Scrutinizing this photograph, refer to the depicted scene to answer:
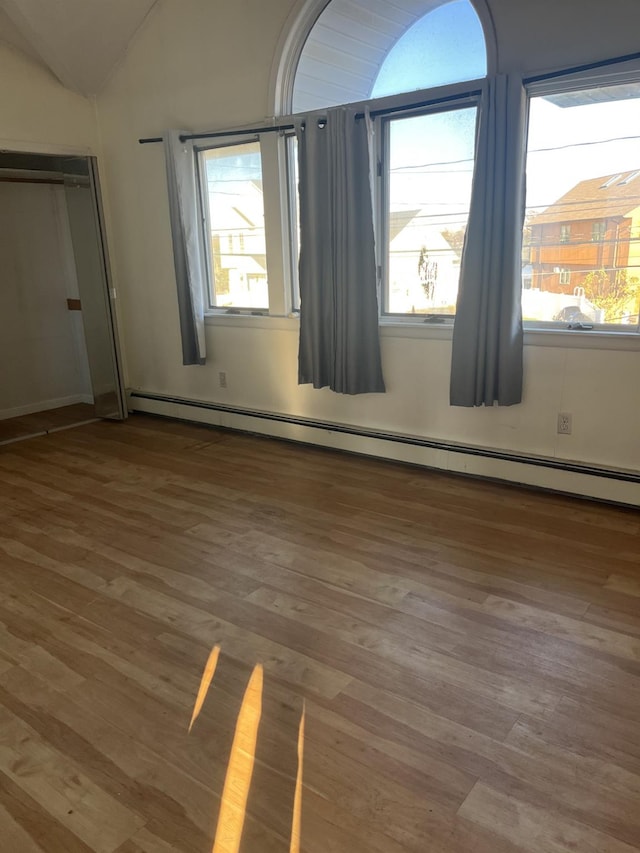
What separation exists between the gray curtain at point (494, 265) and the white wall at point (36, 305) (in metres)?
3.85

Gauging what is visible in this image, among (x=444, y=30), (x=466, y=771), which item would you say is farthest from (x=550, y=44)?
(x=466, y=771)

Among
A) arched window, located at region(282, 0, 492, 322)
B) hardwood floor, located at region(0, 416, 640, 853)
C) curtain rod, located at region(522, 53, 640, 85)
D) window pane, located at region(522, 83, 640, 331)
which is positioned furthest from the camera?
arched window, located at region(282, 0, 492, 322)

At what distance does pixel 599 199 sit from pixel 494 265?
0.56m

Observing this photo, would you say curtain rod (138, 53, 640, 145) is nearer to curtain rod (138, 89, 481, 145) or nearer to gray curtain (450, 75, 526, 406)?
curtain rod (138, 89, 481, 145)

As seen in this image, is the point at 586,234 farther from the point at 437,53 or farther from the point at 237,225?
the point at 237,225

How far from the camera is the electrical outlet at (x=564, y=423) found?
3281 mm

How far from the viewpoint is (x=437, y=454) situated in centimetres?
376

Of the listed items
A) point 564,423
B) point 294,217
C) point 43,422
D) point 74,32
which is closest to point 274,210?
point 294,217

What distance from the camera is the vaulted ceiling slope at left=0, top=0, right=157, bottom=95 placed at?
3.98m

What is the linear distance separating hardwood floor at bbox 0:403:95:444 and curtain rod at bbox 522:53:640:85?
4053 mm

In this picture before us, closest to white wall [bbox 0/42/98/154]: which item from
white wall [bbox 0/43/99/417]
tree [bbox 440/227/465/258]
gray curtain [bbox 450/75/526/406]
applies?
white wall [bbox 0/43/99/417]

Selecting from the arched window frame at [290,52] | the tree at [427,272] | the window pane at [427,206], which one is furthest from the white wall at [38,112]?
the tree at [427,272]

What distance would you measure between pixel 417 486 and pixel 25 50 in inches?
155

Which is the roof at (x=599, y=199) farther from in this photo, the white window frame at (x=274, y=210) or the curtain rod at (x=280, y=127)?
the white window frame at (x=274, y=210)
